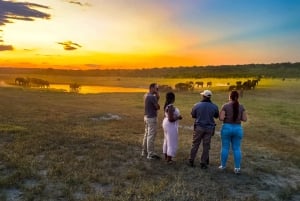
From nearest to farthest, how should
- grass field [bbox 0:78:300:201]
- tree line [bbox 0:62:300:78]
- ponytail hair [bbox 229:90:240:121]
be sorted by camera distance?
grass field [bbox 0:78:300:201], ponytail hair [bbox 229:90:240:121], tree line [bbox 0:62:300:78]

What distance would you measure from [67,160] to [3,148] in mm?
2329

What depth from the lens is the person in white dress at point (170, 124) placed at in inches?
379

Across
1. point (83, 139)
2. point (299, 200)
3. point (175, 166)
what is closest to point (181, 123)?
point (83, 139)

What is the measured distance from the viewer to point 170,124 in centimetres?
973

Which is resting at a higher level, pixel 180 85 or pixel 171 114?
pixel 171 114

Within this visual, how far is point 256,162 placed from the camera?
11.2 metres

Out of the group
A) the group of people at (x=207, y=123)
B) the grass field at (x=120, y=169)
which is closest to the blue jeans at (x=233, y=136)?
the group of people at (x=207, y=123)

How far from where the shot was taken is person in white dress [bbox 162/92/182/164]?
31.6ft

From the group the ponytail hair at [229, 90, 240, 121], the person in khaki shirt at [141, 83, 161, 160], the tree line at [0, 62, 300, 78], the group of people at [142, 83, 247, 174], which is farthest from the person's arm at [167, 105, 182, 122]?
the tree line at [0, 62, 300, 78]

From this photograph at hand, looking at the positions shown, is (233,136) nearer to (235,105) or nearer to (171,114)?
(235,105)

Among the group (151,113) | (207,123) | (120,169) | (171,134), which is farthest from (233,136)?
(120,169)

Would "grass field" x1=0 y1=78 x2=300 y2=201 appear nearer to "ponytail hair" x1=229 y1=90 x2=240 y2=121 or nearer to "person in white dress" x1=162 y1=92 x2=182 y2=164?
"person in white dress" x1=162 y1=92 x2=182 y2=164

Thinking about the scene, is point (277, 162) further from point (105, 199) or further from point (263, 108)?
point (263, 108)

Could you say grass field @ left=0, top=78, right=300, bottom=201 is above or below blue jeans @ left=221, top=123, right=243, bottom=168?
below
